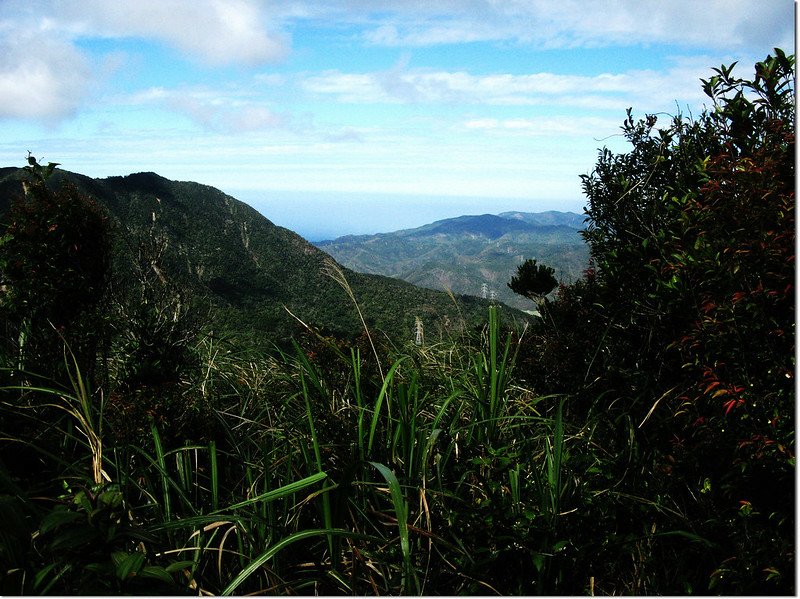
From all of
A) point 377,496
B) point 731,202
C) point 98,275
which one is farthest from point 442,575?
point 98,275

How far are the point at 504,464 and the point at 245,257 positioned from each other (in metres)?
43.9

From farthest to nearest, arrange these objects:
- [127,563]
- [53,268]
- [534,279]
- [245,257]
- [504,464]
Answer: [245,257] < [534,279] < [53,268] < [504,464] < [127,563]

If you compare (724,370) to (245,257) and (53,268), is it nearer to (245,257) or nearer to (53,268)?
(53,268)

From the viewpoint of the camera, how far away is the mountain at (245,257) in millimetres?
32156

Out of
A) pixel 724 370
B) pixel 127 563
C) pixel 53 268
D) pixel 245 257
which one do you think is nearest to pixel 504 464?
pixel 724 370

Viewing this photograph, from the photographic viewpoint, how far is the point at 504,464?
228 cm

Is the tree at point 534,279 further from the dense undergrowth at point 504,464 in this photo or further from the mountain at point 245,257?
the mountain at point 245,257

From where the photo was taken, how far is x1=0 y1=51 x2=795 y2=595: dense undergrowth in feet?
6.32

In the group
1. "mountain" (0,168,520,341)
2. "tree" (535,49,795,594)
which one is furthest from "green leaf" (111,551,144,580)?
"mountain" (0,168,520,341)

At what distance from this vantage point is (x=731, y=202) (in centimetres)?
248

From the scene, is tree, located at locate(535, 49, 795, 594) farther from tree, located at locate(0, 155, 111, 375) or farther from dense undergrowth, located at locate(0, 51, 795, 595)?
tree, located at locate(0, 155, 111, 375)

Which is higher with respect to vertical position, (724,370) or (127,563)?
(724,370)

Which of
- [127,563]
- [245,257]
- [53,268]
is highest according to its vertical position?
[245,257]

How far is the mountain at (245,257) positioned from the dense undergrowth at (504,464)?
2268 centimetres
